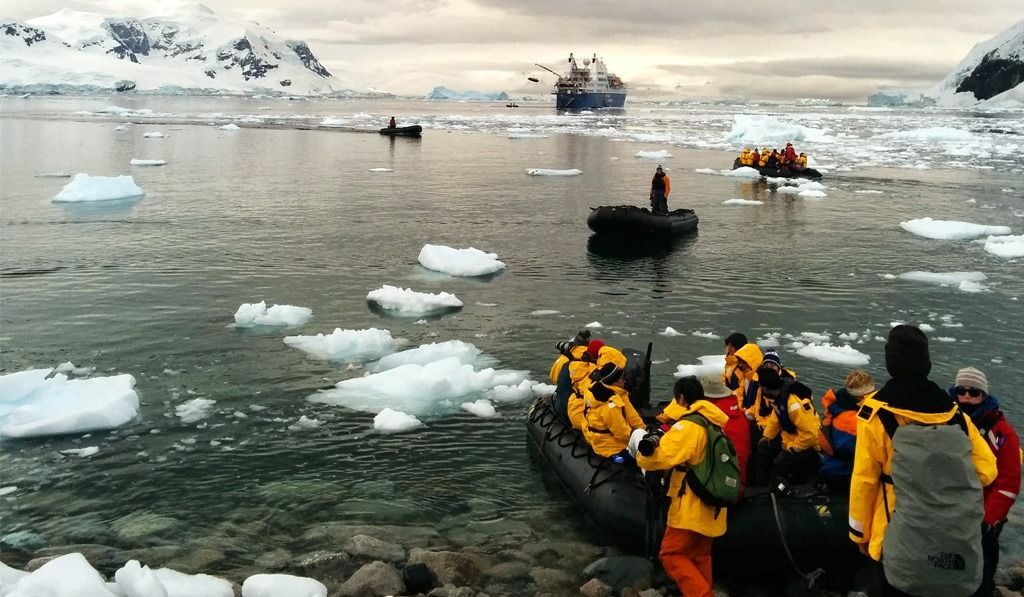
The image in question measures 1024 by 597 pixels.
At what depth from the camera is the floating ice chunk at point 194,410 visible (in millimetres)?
10844

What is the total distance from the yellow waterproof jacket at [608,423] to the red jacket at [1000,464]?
3.12 meters

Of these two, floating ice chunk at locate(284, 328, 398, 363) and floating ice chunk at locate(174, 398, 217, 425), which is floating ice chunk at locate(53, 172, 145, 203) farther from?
floating ice chunk at locate(174, 398, 217, 425)

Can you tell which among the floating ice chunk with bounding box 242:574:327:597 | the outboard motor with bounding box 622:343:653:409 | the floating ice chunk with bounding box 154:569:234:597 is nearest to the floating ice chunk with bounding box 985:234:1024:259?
the outboard motor with bounding box 622:343:653:409

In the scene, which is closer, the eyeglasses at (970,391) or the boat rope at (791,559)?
the eyeglasses at (970,391)

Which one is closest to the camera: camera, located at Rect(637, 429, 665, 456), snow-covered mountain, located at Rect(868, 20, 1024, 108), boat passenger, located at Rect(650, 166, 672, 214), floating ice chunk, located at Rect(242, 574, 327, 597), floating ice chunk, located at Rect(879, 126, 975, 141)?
camera, located at Rect(637, 429, 665, 456)

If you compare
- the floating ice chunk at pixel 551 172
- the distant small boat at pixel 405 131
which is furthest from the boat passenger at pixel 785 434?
the distant small boat at pixel 405 131

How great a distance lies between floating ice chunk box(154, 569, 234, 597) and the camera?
647cm

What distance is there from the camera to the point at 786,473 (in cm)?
753

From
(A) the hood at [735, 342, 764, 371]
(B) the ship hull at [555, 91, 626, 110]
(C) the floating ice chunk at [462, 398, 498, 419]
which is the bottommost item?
(C) the floating ice chunk at [462, 398, 498, 419]

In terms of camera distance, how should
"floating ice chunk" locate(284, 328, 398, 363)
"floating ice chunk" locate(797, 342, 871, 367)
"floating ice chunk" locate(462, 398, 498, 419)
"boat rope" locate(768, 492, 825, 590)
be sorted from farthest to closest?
1. "floating ice chunk" locate(284, 328, 398, 363)
2. "floating ice chunk" locate(797, 342, 871, 367)
3. "floating ice chunk" locate(462, 398, 498, 419)
4. "boat rope" locate(768, 492, 825, 590)

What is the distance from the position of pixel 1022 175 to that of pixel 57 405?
42273 mm

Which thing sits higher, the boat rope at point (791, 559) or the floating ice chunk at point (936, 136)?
the floating ice chunk at point (936, 136)

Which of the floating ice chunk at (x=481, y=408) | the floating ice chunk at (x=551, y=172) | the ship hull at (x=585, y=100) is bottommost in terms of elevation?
the floating ice chunk at (x=481, y=408)

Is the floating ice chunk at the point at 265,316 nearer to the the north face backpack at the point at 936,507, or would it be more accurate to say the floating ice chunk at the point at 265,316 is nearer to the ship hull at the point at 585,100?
the the north face backpack at the point at 936,507
